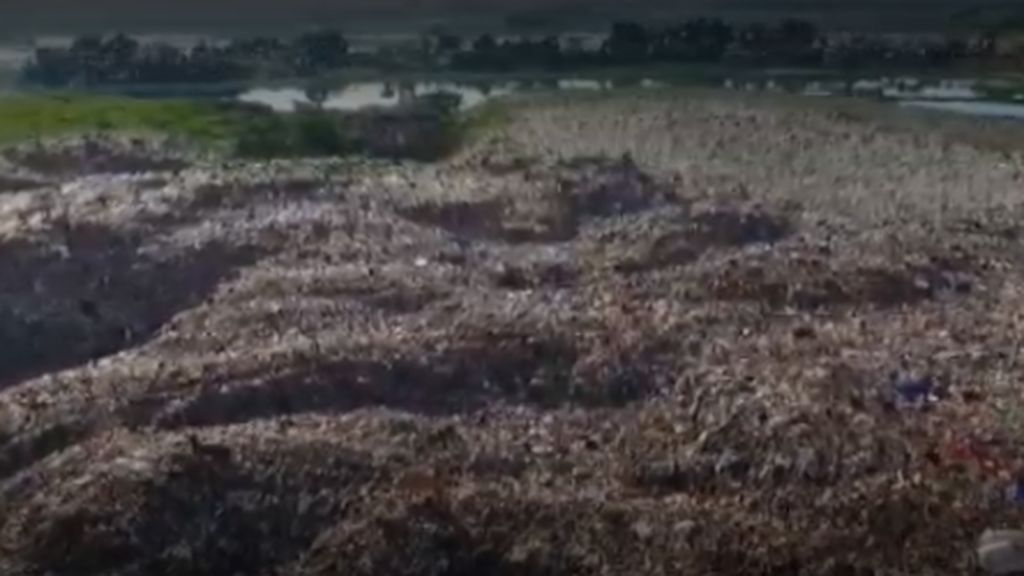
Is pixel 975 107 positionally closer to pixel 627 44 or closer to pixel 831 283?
pixel 627 44

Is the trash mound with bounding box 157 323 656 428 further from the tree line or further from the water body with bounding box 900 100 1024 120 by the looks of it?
the tree line

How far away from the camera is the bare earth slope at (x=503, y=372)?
437 inches

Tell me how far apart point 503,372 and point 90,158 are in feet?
25.1

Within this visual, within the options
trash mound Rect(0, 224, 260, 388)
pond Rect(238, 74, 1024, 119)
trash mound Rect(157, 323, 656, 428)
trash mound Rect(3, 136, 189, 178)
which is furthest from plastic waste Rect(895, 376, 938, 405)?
pond Rect(238, 74, 1024, 119)

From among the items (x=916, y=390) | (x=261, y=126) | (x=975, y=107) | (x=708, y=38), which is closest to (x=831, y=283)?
(x=916, y=390)

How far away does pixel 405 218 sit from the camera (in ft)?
55.9

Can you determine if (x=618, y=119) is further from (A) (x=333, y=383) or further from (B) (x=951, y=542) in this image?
(B) (x=951, y=542)

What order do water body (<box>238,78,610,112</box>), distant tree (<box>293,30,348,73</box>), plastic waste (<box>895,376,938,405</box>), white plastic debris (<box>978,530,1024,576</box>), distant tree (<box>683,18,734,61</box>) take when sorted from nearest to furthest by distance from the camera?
1. white plastic debris (<box>978,530,1024,576</box>)
2. plastic waste (<box>895,376,938,405</box>)
3. water body (<box>238,78,610,112</box>)
4. distant tree (<box>683,18,734,61</box>)
5. distant tree (<box>293,30,348,73</box>)

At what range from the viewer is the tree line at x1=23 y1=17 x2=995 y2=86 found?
2769cm

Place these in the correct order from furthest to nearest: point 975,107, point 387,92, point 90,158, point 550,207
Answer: point 387,92 → point 975,107 → point 90,158 → point 550,207

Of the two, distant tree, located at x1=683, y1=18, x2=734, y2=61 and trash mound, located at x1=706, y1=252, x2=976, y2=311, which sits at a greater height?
distant tree, located at x1=683, y1=18, x2=734, y2=61

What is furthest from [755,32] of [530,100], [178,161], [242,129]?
[178,161]

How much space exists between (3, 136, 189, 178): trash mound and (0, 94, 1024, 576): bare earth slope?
453 millimetres

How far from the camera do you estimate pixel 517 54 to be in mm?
28406
